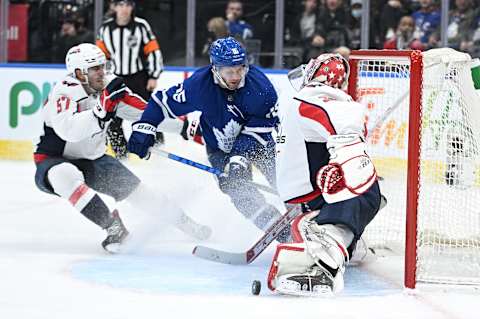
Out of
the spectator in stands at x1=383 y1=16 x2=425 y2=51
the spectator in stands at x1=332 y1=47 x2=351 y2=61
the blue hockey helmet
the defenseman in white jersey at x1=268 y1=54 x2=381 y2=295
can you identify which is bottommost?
the defenseman in white jersey at x1=268 y1=54 x2=381 y2=295

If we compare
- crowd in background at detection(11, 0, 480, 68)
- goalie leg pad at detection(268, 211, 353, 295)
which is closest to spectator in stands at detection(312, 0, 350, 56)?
crowd in background at detection(11, 0, 480, 68)

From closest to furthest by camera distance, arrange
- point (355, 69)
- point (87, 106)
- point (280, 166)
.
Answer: point (280, 166), point (355, 69), point (87, 106)

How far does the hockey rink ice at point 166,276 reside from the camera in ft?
9.91

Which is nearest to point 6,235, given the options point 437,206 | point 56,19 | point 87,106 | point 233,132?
point 87,106

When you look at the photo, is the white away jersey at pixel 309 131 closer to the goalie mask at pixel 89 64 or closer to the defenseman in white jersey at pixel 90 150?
the defenseman in white jersey at pixel 90 150

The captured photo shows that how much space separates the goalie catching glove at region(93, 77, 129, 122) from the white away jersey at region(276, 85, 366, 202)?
2.70 ft

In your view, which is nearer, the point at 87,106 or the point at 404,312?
the point at 404,312

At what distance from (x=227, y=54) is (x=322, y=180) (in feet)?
2.86

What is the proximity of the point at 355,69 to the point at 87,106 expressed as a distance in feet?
3.54

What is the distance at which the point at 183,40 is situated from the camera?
7609mm

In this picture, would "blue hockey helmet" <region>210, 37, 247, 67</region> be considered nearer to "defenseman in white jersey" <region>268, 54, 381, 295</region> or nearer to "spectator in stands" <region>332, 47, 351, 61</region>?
"defenseman in white jersey" <region>268, 54, 381, 295</region>

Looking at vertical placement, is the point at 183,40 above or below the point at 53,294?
above

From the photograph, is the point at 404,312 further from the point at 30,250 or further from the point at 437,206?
the point at 30,250

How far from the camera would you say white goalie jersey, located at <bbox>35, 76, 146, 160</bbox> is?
4121 mm
